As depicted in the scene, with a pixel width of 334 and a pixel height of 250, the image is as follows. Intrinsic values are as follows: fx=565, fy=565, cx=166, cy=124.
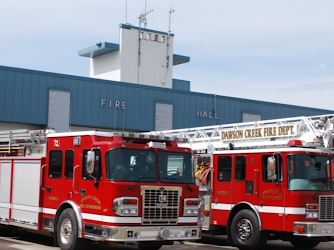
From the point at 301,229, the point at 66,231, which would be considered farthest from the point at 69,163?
the point at 301,229

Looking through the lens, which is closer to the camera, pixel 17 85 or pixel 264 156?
pixel 264 156

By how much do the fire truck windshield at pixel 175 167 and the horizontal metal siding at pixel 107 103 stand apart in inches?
589

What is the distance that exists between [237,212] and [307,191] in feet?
7.17

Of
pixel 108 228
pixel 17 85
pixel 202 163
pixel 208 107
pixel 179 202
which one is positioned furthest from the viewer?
pixel 208 107

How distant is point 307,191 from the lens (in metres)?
12.8

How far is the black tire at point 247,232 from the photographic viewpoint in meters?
13.5

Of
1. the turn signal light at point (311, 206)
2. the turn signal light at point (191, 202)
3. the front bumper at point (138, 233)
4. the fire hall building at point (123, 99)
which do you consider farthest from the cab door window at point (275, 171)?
the fire hall building at point (123, 99)

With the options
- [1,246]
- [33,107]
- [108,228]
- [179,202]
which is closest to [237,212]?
[179,202]

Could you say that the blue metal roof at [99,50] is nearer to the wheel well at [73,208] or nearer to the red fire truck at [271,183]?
the red fire truck at [271,183]

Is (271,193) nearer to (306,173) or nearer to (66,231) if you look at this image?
(306,173)

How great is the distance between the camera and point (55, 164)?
41.6 feet

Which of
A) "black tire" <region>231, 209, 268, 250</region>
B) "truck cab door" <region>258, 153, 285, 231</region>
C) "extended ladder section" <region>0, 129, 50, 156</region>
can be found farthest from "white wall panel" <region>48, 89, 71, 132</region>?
"truck cab door" <region>258, 153, 285, 231</region>

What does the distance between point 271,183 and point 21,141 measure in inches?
250

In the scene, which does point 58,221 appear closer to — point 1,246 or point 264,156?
point 1,246
